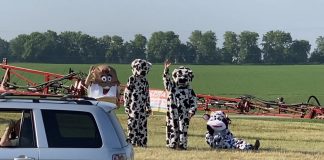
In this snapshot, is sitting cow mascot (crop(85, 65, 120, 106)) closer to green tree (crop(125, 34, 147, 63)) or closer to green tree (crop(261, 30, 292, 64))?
green tree (crop(125, 34, 147, 63))

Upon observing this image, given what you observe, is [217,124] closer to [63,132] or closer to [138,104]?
[138,104]

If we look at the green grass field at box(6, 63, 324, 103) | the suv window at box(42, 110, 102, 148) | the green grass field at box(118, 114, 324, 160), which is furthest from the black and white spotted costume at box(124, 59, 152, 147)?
the green grass field at box(6, 63, 324, 103)

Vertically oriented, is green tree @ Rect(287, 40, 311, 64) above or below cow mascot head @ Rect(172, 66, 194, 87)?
above

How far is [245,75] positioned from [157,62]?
21.1 meters

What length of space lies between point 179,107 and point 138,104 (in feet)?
3.33

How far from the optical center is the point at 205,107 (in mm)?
30938

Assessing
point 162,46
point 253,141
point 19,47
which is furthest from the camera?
point 162,46

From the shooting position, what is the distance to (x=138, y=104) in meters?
15.5

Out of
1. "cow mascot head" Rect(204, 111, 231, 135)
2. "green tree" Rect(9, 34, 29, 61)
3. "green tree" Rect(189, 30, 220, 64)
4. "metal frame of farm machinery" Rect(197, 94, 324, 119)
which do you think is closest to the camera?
"cow mascot head" Rect(204, 111, 231, 135)

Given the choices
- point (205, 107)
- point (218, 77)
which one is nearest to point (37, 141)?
point (205, 107)

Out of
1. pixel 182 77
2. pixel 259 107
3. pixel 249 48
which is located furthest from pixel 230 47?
pixel 182 77

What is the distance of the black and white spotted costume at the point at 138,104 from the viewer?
1541cm

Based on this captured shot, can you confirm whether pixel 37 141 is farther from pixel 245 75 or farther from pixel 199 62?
pixel 199 62

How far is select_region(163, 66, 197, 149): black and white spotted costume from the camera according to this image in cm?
1498
